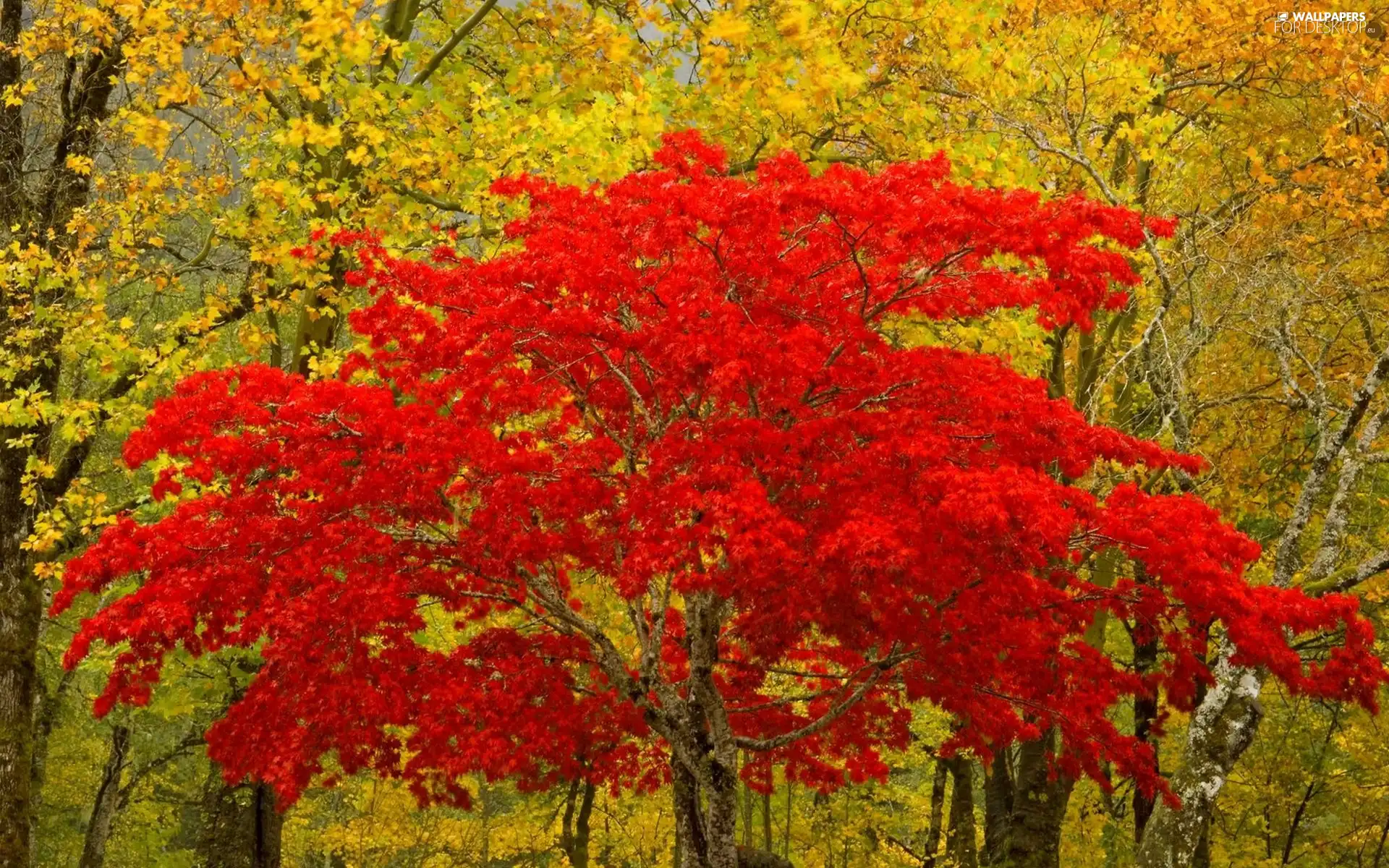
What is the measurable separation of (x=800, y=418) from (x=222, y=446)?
4351 mm

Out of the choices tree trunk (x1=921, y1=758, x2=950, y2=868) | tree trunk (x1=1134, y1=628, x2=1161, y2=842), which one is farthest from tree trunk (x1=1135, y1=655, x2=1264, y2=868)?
tree trunk (x1=921, y1=758, x2=950, y2=868)

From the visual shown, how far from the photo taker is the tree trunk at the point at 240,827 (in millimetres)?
16359

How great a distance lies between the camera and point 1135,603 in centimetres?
914

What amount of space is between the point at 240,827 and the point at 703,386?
16.4 m

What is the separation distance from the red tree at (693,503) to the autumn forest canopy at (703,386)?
45 millimetres

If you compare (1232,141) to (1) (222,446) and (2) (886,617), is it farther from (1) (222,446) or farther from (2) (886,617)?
(1) (222,446)

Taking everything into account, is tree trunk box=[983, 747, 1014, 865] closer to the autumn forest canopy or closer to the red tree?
the autumn forest canopy

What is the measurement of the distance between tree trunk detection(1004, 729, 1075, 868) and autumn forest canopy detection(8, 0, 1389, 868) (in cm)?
5

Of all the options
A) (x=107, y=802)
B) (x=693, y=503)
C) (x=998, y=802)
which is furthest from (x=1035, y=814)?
(x=107, y=802)

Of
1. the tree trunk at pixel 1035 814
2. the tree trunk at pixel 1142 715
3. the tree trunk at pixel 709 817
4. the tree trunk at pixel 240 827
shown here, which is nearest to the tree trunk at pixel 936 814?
the tree trunk at pixel 1142 715

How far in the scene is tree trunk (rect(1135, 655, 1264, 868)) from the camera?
9383 mm

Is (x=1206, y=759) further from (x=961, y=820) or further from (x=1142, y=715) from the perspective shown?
(x=961, y=820)

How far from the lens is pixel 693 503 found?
301 inches

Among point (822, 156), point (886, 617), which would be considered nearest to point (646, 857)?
point (822, 156)
